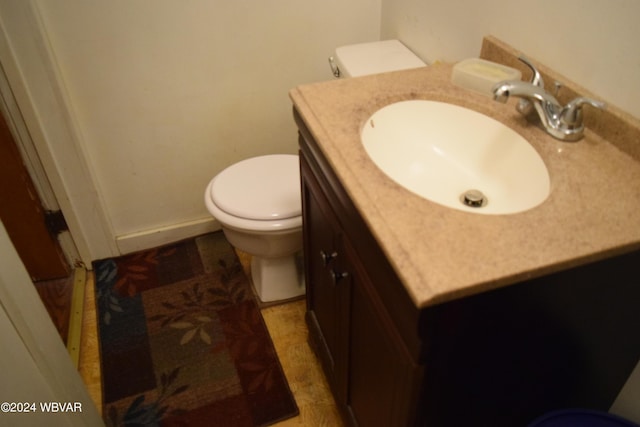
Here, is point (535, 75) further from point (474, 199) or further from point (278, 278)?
point (278, 278)

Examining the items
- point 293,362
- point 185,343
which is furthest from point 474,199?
point 185,343

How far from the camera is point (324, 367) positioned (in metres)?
1.42

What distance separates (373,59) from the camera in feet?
5.06

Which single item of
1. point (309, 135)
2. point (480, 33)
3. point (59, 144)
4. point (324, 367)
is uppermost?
point (480, 33)

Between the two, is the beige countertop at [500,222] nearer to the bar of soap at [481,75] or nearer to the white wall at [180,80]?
the bar of soap at [481,75]

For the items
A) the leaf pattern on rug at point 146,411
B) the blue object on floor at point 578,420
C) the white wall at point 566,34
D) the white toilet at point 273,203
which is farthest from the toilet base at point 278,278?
the blue object on floor at point 578,420

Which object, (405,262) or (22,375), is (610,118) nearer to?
(405,262)

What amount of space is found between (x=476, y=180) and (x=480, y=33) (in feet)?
1.51

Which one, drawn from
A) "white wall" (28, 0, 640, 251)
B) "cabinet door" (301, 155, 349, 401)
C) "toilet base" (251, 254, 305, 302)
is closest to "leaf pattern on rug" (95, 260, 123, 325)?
"white wall" (28, 0, 640, 251)

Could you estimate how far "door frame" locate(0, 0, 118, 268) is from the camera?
139 cm

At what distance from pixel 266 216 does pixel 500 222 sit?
872 mm

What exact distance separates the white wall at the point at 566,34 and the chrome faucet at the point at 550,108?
9 centimetres

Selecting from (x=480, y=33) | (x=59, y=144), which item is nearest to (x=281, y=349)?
(x=59, y=144)

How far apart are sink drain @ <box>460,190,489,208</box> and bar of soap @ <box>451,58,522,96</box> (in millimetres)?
240
